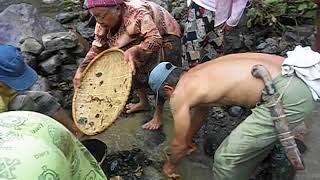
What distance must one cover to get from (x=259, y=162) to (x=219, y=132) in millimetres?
983

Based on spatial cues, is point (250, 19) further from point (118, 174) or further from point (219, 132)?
point (118, 174)

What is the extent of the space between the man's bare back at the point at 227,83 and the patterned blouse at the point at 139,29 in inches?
26.6

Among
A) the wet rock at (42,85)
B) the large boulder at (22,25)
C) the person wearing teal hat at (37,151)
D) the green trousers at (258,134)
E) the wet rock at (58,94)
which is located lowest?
the wet rock at (58,94)

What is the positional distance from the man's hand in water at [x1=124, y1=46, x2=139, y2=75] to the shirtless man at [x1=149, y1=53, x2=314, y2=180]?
0.83ft

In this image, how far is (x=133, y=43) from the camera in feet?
14.8

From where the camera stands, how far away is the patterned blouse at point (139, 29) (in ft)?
14.2

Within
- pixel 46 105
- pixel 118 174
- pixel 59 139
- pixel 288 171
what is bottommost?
pixel 118 174

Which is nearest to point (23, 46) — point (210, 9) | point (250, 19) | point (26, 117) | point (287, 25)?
point (210, 9)

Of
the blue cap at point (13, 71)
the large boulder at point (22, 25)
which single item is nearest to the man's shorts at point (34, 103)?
the blue cap at point (13, 71)

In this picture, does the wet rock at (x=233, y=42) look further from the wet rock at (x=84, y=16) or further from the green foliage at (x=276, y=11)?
the wet rock at (x=84, y=16)

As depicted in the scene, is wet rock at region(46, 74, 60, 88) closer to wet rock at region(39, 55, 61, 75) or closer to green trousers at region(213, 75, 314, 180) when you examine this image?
wet rock at region(39, 55, 61, 75)

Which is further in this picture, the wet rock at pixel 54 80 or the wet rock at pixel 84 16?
the wet rock at pixel 84 16

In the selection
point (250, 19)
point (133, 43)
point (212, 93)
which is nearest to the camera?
point (212, 93)

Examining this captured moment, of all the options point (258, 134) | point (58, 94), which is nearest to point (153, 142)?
point (58, 94)
